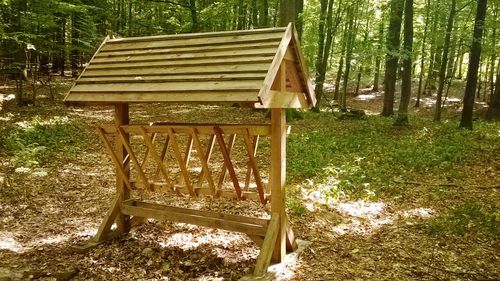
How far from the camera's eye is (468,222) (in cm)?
689

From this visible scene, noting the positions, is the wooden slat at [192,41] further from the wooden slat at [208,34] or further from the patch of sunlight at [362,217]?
the patch of sunlight at [362,217]

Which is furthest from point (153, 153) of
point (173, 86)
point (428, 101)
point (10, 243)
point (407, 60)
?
point (428, 101)

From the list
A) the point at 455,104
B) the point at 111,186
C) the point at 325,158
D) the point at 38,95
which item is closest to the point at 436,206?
the point at 325,158

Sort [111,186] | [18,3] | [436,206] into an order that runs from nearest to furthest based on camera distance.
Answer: [436,206] → [111,186] → [18,3]

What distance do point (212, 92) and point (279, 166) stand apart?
1.50 meters

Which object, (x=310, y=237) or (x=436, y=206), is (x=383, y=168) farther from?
(x=310, y=237)

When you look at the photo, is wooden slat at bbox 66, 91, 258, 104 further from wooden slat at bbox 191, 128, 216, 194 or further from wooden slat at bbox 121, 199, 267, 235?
wooden slat at bbox 121, 199, 267, 235

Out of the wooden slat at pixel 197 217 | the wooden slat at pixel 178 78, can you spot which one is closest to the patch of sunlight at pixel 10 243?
the wooden slat at pixel 197 217

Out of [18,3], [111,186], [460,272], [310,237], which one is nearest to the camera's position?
[460,272]

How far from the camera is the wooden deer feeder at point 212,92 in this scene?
16.6ft

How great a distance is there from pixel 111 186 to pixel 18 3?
10.8 metres

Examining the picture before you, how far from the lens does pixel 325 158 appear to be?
451 inches

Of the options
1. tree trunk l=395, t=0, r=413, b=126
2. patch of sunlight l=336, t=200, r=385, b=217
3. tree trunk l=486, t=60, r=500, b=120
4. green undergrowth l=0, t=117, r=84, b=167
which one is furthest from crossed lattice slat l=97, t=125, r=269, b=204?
tree trunk l=486, t=60, r=500, b=120

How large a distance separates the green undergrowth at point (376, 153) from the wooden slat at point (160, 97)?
4305 mm
